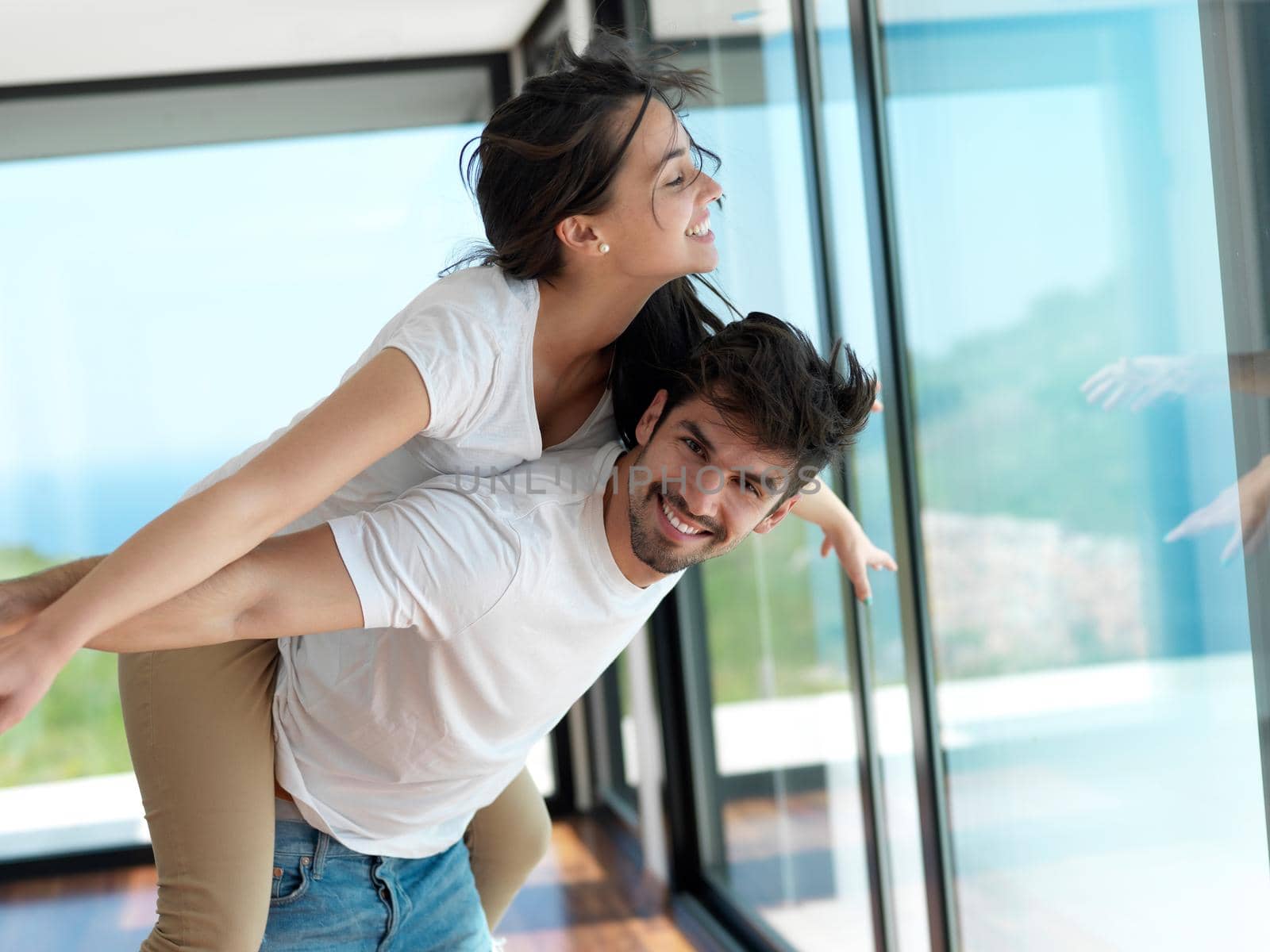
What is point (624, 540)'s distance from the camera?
4.99 ft

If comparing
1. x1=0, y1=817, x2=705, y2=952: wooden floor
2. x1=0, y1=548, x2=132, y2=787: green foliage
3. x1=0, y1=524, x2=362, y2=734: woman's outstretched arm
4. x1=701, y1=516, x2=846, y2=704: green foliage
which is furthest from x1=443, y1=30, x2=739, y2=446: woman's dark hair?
x1=0, y1=548, x2=132, y2=787: green foliage

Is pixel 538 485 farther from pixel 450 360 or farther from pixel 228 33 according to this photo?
pixel 228 33

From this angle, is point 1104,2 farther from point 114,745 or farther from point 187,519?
point 114,745

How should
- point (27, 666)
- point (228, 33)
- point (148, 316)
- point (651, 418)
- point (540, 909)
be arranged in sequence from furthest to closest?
1. point (148, 316)
2. point (228, 33)
3. point (540, 909)
4. point (651, 418)
5. point (27, 666)

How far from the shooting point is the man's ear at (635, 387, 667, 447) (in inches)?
62.7

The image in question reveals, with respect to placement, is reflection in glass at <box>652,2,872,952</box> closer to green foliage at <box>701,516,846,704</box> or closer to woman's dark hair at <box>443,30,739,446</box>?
green foliage at <box>701,516,846,704</box>

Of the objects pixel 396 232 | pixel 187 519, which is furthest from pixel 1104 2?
pixel 396 232

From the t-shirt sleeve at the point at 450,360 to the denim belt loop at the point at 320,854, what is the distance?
0.64m

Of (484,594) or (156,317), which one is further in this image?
(156,317)

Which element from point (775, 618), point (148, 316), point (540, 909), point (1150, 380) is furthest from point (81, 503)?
point (1150, 380)

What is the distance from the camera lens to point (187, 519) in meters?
1.11

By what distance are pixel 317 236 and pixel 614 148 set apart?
132 inches

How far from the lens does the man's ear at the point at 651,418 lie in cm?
159

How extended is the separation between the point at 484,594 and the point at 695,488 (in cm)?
32
